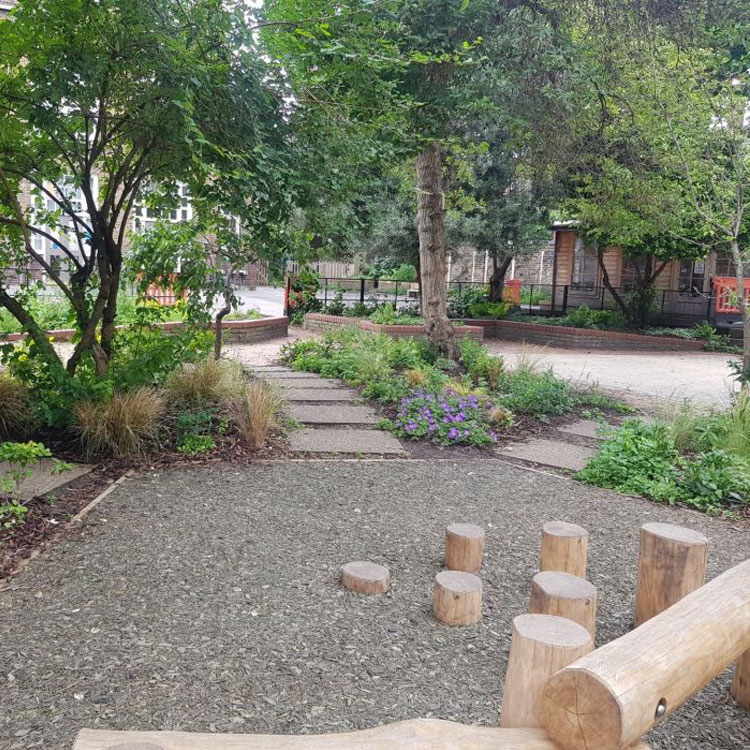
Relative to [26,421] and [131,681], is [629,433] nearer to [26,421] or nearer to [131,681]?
[131,681]

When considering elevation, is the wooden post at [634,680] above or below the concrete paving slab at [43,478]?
above

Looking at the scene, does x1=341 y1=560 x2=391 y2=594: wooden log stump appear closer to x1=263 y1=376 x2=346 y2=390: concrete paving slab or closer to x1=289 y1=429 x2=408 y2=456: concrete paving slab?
x1=289 y1=429 x2=408 y2=456: concrete paving slab

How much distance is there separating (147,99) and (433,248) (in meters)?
5.77

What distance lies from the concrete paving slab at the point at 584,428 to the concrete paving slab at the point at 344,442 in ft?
6.18

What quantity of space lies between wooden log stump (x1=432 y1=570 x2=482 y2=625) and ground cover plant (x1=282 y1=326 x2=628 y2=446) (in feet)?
10.4

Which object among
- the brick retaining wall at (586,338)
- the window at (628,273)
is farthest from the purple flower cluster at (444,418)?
the window at (628,273)

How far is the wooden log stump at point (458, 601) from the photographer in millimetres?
2930

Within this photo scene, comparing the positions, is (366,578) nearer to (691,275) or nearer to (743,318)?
(743,318)

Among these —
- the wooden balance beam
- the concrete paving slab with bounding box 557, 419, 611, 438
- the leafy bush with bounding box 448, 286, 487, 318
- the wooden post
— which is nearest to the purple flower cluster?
the concrete paving slab with bounding box 557, 419, 611, 438

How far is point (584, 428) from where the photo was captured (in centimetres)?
696

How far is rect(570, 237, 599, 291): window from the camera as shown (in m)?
22.8

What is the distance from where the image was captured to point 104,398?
200 inches

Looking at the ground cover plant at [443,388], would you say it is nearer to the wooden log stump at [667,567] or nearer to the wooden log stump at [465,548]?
the wooden log stump at [465,548]

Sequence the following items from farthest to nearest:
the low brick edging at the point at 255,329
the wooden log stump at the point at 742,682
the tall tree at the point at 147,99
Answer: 1. the low brick edging at the point at 255,329
2. the tall tree at the point at 147,99
3. the wooden log stump at the point at 742,682
